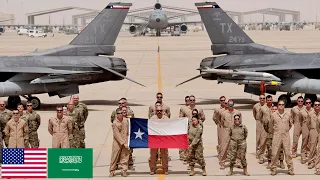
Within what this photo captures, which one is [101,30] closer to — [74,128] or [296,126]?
[74,128]

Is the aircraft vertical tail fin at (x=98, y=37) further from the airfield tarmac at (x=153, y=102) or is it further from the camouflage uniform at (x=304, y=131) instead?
the camouflage uniform at (x=304, y=131)

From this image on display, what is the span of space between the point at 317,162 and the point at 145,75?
1196 inches

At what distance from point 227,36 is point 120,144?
14948mm

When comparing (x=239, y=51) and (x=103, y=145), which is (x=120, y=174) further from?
(x=239, y=51)

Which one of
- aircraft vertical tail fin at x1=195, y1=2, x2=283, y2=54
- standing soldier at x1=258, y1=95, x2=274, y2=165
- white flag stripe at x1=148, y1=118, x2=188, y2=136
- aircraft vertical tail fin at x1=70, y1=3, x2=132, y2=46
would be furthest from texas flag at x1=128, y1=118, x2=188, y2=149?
aircraft vertical tail fin at x1=70, y1=3, x2=132, y2=46

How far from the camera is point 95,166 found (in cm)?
1762

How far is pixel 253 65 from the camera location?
97.6 ft

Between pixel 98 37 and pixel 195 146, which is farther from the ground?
pixel 98 37

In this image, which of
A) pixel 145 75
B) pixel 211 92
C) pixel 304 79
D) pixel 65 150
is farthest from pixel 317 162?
pixel 145 75

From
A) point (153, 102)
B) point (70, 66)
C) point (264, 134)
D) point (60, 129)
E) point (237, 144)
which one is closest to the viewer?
A: point (237, 144)

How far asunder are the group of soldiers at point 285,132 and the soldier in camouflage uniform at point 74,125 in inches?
182

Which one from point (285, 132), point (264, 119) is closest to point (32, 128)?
point (264, 119)

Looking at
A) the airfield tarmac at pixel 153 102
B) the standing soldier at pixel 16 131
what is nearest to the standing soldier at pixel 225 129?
the airfield tarmac at pixel 153 102

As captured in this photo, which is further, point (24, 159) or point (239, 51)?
point (239, 51)
